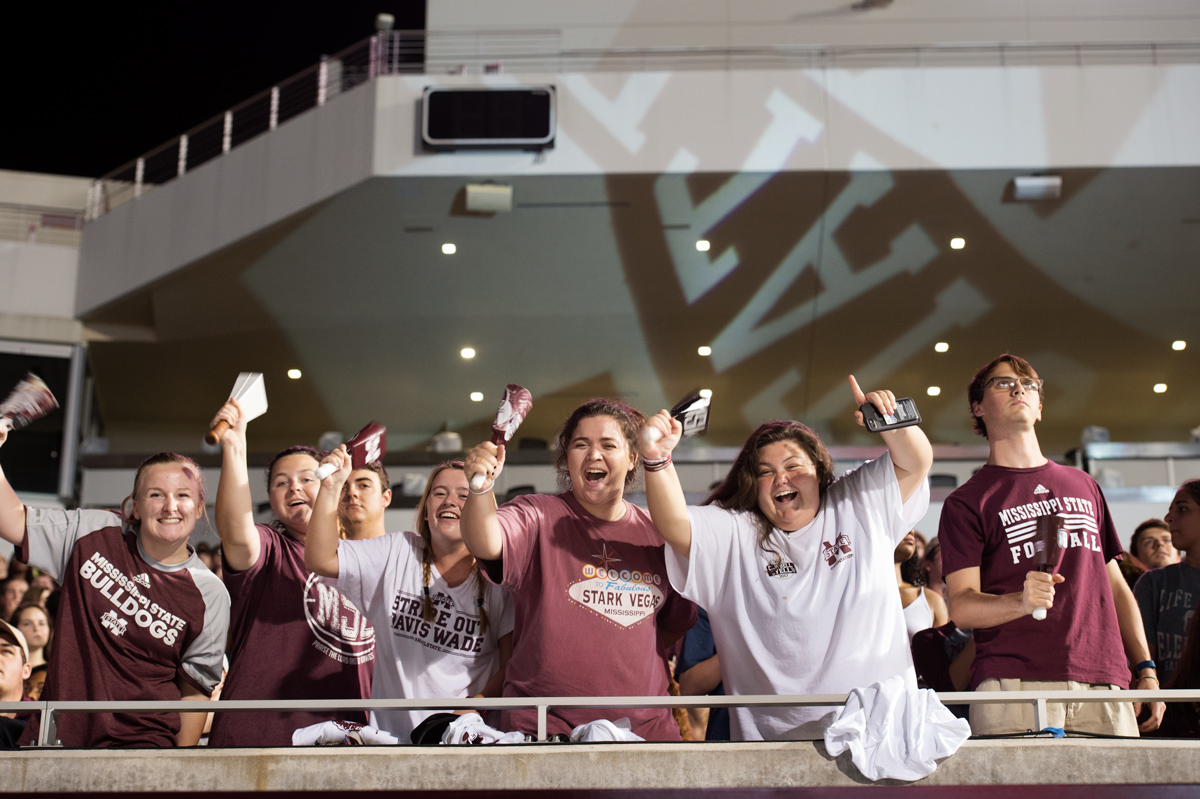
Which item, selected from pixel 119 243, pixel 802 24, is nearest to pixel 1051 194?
pixel 802 24

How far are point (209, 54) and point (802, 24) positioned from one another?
725cm

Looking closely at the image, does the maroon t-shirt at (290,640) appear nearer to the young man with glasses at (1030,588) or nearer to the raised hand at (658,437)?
the raised hand at (658,437)

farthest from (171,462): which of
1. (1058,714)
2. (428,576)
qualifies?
(1058,714)

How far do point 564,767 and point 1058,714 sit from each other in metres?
1.18

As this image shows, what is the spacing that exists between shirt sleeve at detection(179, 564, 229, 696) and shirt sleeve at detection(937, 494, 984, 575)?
1.82m

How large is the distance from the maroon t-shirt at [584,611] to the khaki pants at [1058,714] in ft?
2.32

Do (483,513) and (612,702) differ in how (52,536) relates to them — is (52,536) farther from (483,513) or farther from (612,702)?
(612,702)

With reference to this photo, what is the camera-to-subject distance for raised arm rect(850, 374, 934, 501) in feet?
7.27

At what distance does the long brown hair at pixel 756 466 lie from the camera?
2.39 meters

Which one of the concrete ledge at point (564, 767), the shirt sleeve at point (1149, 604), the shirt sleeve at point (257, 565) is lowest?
the concrete ledge at point (564, 767)

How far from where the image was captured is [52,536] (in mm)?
2535

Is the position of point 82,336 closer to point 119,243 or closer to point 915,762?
point 119,243

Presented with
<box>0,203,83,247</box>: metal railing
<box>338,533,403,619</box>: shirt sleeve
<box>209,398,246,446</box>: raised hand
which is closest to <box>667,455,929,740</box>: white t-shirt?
<box>338,533,403,619</box>: shirt sleeve

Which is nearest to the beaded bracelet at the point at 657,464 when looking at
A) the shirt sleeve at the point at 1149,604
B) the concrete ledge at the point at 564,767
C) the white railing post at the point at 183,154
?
the concrete ledge at the point at 564,767
